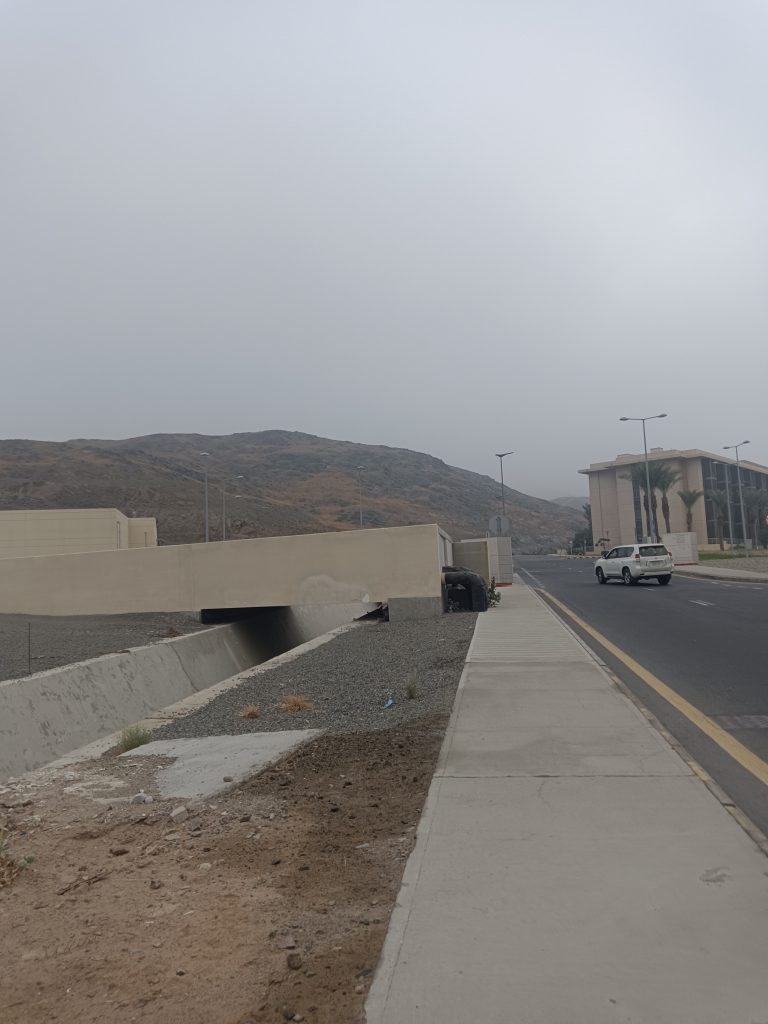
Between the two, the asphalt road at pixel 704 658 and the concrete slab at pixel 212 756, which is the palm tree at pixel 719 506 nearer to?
the asphalt road at pixel 704 658

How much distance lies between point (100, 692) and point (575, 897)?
10.5 meters

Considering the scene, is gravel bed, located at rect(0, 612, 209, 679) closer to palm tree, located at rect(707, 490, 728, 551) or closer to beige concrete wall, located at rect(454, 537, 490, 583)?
beige concrete wall, located at rect(454, 537, 490, 583)

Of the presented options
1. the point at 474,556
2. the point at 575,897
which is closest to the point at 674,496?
the point at 474,556

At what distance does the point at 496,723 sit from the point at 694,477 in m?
105

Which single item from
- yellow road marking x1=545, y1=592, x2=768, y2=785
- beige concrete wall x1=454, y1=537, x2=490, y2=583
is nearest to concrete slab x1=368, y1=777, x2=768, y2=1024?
yellow road marking x1=545, y1=592, x2=768, y2=785

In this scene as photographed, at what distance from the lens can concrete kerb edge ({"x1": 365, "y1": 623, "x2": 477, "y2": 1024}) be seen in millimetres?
3006

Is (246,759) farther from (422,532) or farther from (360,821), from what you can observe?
(422,532)

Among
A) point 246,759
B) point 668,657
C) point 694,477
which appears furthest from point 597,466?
point 246,759

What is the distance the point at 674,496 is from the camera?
109 metres

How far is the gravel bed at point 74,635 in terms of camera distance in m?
15.1

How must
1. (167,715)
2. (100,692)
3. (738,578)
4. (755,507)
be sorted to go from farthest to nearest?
(755,507) → (738,578) → (100,692) → (167,715)

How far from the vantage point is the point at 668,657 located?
509 inches

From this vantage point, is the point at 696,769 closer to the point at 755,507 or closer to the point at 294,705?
the point at 294,705

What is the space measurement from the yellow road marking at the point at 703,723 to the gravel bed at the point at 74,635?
29.2 ft
